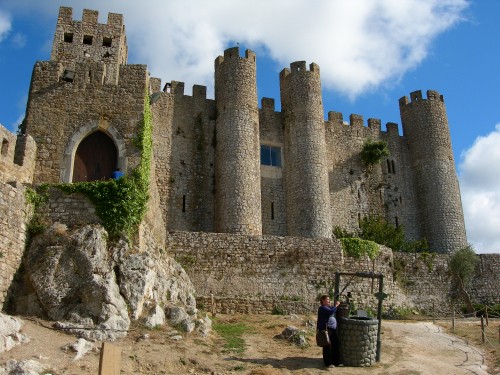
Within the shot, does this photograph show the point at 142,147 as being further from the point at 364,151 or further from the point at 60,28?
the point at 364,151

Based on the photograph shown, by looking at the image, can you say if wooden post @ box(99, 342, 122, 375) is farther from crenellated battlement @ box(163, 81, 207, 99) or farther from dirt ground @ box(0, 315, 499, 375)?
crenellated battlement @ box(163, 81, 207, 99)

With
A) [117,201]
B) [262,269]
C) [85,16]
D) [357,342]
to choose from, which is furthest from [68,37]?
[357,342]

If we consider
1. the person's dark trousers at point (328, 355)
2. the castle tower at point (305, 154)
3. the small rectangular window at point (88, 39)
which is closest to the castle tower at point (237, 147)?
the castle tower at point (305, 154)

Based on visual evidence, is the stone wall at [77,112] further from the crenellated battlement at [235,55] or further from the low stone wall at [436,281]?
the low stone wall at [436,281]

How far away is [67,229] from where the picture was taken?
46.9 feet

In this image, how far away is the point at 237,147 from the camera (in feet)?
90.0

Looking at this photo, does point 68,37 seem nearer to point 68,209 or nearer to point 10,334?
point 68,209

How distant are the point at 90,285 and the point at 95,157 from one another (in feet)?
18.3

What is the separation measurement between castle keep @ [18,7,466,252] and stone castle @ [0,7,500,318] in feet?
0.20

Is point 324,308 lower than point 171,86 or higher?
lower

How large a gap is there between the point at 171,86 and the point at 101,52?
5936 mm

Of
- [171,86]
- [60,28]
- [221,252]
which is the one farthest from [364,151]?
[60,28]

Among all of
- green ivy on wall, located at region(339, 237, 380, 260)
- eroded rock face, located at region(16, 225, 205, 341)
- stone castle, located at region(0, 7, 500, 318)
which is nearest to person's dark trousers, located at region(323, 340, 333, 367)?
eroded rock face, located at region(16, 225, 205, 341)

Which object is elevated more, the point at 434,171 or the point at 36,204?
the point at 434,171
